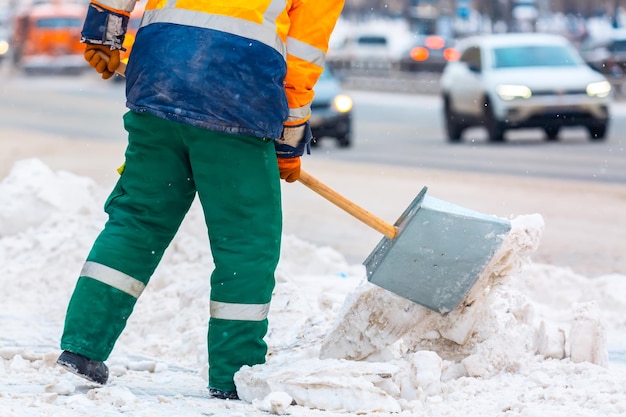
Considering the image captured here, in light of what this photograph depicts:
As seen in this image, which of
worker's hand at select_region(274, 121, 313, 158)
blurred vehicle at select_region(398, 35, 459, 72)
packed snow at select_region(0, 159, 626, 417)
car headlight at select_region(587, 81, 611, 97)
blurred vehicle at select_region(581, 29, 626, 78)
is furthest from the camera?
blurred vehicle at select_region(398, 35, 459, 72)

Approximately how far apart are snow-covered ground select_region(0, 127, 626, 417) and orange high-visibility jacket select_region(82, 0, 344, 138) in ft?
2.67

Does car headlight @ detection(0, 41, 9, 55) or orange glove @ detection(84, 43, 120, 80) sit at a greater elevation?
orange glove @ detection(84, 43, 120, 80)

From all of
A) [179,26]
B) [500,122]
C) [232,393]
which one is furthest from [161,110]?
[500,122]

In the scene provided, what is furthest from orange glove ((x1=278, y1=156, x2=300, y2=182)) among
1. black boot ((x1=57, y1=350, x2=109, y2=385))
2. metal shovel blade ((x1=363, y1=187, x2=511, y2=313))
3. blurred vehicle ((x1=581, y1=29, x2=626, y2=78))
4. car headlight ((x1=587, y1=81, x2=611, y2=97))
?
blurred vehicle ((x1=581, y1=29, x2=626, y2=78))

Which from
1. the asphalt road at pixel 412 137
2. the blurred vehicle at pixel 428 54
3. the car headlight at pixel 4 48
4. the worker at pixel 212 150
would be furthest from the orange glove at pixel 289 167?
the car headlight at pixel 4 48

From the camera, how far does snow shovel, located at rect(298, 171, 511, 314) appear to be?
15.3 ft

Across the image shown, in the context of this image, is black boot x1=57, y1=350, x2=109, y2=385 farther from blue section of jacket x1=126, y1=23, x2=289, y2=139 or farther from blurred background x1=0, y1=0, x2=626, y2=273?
blurred background x1=0, y1=0, x2=626, y2=273

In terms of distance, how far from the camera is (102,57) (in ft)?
15.0

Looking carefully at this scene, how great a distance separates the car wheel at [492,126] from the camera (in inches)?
737

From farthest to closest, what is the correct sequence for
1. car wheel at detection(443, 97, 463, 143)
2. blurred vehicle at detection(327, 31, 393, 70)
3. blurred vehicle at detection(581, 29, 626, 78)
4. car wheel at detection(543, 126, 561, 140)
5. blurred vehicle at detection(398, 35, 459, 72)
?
blurred vehicle at detection(327, 31, 393, 70)
blurred vehicle at detection(398, 35, 459, 72)
blurred vehicle at detection(581, 29, 626, 78)
car wheel at detection(443, 97, 463, 143)
car wheel at detection(543, 126, 561, 140)

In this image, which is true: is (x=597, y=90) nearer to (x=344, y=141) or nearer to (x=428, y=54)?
(x=344, y=141)

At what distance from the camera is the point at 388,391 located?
14.0 feet

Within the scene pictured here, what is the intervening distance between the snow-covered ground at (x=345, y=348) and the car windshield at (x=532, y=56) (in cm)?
1244

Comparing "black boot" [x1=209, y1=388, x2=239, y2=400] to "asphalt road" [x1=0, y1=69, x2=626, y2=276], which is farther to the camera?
"asphalt road" [x1=0, y1=69, x2=626, y2=276]
